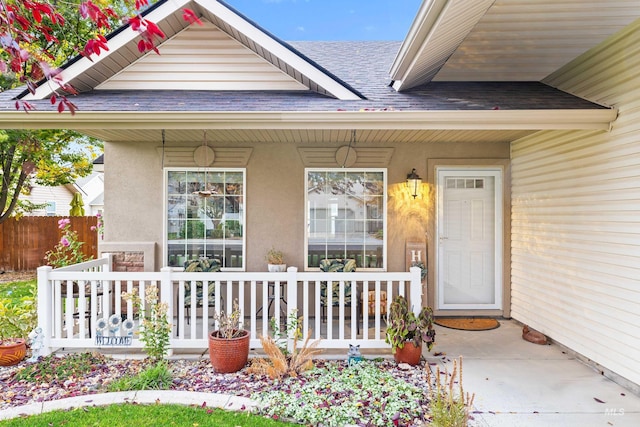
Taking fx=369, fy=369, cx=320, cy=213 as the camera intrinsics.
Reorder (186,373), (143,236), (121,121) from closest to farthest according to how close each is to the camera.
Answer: (186,373), (121,121), (143,236)

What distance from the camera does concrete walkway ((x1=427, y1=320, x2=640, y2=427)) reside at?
299cm

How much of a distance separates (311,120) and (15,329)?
13.5ft

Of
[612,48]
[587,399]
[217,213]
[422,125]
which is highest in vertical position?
[612,48]

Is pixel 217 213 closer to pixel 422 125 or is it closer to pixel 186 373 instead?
pixel 186 373

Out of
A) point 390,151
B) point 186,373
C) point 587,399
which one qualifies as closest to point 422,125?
point 390,151

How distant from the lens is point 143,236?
5785mm

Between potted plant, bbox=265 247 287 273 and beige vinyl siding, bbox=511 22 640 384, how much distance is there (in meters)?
3.58

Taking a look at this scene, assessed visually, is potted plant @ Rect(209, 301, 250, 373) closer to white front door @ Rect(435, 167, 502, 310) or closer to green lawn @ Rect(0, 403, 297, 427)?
green lawn @ Rect(0, 403, 297, 427)

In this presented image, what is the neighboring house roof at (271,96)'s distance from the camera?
3.92m

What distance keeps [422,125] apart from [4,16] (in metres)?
3.46

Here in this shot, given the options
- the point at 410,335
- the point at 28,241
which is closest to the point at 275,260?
the point at 410,335

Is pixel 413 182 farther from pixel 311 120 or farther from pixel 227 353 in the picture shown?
pixel 227 353

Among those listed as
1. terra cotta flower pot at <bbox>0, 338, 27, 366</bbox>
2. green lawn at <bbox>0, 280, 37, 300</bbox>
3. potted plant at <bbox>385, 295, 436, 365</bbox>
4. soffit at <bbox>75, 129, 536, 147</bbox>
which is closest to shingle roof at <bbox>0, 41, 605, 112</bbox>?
soffit at <bbox>75, 129, 536, 147</bbox>

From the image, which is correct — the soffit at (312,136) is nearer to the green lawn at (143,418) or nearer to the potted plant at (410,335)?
the potted plant at (410,335)
